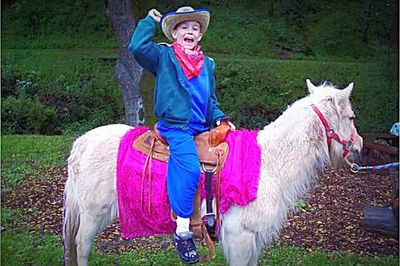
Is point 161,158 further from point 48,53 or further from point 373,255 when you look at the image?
point 48,53

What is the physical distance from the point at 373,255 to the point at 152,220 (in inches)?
107

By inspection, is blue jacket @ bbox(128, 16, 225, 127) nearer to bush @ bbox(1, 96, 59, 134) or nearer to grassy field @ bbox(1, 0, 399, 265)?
grassy field @ bbox(1, 0, 399, 265)

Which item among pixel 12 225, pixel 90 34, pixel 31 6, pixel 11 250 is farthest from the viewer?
pixel 31 6

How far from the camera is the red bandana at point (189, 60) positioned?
3271 mm

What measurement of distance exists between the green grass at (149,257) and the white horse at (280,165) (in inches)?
52.5

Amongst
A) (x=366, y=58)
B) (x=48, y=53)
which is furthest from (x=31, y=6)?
(x=366, y=58)

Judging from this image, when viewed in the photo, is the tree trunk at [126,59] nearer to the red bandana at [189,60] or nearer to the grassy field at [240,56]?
the grassy field at [240,56]

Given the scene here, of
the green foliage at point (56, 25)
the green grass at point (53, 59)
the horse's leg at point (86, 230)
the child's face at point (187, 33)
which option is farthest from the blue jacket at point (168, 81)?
the green foliage at point (56, 25)

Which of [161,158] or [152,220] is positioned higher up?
[161,158]

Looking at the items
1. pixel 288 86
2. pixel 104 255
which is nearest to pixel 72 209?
pixel 104 255

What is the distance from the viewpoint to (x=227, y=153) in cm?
328

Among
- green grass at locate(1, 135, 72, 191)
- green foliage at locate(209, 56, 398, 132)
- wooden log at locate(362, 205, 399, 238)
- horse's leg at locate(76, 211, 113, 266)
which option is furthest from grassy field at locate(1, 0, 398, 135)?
horse's leg at locate(76, 211, 113, 266)

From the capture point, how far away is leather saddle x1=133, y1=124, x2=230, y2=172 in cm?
325

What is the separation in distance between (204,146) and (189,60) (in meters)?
0.59
